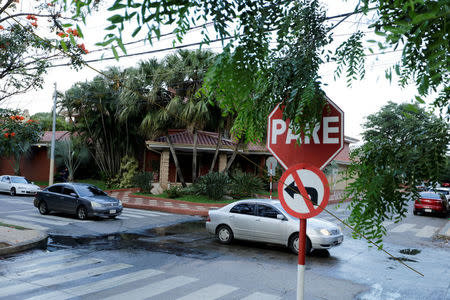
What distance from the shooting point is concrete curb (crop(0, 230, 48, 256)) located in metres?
9.12

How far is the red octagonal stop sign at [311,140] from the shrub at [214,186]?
19.2 m

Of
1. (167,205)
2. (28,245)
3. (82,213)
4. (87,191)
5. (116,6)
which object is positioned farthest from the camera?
(167,205)

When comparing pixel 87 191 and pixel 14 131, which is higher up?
pixel 14 131

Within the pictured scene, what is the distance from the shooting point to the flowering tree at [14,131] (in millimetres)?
7902

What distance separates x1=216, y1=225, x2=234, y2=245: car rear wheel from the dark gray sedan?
599 cm

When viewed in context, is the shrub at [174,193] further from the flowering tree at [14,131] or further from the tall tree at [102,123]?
the flowering tree at [14,131]

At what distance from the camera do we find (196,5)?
7.60 ft

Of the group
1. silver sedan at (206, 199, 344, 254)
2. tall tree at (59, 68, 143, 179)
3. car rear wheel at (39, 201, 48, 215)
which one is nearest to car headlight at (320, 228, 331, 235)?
silver sedan at (206, 199, 344, 254)

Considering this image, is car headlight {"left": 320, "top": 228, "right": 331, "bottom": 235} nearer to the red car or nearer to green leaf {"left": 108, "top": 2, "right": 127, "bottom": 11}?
green leaf {"left": 108, "top": 2, "right": 127, "bottom": 11}

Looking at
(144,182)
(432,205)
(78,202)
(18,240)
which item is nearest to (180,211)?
(78,202)

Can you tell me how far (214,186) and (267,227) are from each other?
1180 centimetres

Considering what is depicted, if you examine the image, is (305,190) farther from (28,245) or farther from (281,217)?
(28,245)

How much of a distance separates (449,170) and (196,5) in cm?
202

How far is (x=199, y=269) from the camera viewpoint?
26.5 feet
